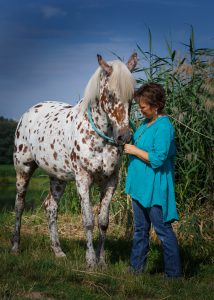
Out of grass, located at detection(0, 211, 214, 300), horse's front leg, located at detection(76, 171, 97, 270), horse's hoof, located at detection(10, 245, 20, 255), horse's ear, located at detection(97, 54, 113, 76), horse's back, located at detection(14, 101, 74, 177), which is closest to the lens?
grass, located at detection(0, 211, 214, 300)

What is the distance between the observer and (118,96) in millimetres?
5270

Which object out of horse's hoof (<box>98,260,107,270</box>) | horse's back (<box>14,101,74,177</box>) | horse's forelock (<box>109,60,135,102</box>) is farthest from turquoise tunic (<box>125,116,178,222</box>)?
horse's back (<box>14,101,74,177</box>)

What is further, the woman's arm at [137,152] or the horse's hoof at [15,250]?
the horse's hoof at [15,250]

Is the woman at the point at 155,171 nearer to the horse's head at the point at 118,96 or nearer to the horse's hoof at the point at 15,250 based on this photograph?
the horse's head at the point at 118,96

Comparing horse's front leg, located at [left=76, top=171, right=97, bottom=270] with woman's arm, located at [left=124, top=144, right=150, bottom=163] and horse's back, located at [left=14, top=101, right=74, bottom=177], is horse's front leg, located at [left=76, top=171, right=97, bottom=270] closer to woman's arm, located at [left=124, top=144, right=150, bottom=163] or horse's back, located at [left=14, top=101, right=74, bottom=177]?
horse's back, located at [left=14, top=101, right=74, bottom=177]

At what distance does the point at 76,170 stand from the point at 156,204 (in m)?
1.05

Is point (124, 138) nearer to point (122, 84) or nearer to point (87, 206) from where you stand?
point (122, 84)

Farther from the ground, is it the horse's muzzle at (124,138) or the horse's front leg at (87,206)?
the horse's muzzle at (124,138)

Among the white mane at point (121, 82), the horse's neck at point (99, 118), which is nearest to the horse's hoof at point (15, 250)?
the horse's neck at point (99, 118)

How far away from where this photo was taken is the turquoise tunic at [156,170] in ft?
16.9

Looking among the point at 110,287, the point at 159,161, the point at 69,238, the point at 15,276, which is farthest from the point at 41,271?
the point at 69,238

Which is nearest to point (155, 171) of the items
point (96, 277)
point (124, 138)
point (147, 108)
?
point (124, 138)

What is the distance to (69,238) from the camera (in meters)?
8.23

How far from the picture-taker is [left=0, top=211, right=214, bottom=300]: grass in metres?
4.69
